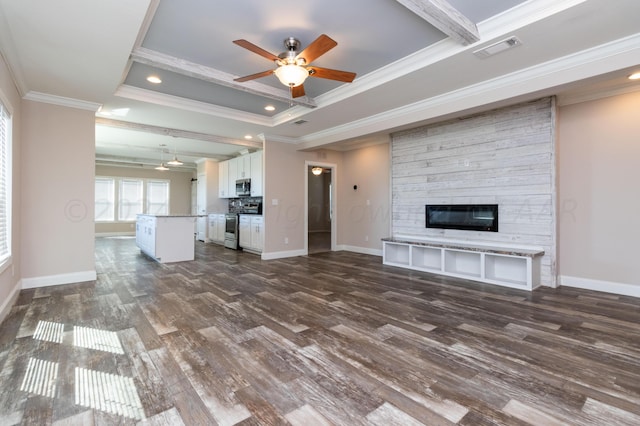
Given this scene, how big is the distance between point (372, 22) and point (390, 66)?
89cm

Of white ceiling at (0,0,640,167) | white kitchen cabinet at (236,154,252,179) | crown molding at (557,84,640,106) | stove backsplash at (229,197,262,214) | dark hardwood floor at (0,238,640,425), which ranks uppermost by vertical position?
white ceiling at (0,0,640,167)

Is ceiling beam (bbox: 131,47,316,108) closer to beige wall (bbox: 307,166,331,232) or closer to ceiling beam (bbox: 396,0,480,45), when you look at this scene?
ceiling beam (bbox: 396,0,480,45)

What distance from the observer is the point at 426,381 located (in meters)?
1.95

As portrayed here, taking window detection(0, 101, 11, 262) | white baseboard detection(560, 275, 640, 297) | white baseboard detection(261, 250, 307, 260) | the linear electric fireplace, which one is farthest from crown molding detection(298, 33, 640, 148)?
window detection(0, 101, 11, 262)

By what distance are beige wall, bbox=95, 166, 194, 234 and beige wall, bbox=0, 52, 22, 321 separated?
788 cm

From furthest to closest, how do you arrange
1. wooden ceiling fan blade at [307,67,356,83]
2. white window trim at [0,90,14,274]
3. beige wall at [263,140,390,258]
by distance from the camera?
beige wall at [263,140,390,258]
white window trim at [0,90,14,274]
wooden ceiling fan blade at [307,67,356,83]

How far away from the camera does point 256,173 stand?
7.39 m

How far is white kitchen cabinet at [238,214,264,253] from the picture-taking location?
22.4ft

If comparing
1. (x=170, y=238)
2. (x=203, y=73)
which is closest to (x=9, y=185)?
(x=203, y=73)

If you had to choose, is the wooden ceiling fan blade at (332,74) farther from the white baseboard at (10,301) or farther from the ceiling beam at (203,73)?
the white baseboard at (10,301)

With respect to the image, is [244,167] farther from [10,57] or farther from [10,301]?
[10,301]

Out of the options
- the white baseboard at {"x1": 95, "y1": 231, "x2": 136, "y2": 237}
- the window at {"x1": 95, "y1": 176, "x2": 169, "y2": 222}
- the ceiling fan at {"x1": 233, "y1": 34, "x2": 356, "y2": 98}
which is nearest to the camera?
the ceiling fan at {"x1": 233, "y1": 34, "x2": 356, "y2": 98}

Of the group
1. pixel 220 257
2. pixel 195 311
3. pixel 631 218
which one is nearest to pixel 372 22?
pixel 195 311

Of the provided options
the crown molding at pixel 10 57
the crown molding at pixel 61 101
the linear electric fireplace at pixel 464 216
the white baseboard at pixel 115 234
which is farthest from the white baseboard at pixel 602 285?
the white baseboard at pixel 115 234
